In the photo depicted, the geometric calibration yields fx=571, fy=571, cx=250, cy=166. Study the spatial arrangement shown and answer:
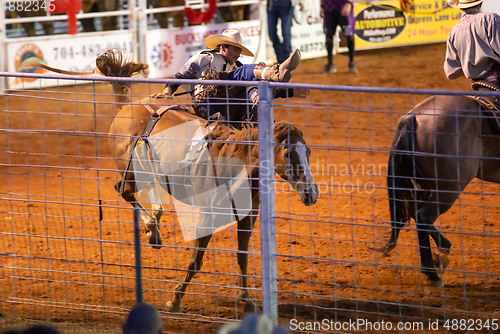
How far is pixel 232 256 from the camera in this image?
458cm

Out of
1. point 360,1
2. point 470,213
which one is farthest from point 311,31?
point 470,213

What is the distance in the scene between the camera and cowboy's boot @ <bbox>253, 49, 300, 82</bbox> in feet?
11.9

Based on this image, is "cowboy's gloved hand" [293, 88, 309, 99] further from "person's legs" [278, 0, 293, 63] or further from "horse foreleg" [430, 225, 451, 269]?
"person's legs" [278, 0, 293, 63]

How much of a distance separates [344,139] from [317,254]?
465 centimetres

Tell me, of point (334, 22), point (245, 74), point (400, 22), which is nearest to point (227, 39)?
point (245, 74)

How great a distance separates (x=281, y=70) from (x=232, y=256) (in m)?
1.62

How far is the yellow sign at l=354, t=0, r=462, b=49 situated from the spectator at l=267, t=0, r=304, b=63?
3018 millimetres

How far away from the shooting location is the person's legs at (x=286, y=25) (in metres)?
14.1

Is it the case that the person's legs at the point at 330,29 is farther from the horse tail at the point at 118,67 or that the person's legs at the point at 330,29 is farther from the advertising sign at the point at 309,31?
the horse tail at the point at 118,67

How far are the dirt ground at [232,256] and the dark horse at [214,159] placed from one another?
0.15 meters

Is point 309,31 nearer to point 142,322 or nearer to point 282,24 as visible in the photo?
point 282,24

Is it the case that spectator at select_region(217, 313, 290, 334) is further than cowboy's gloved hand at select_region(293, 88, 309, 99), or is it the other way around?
cowboy's gloved hand at select_region(293, 88, 309, 99)

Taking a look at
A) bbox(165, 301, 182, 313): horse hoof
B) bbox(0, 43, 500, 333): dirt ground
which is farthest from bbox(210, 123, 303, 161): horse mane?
bbox(165, 301, 182, 313): horse hoof

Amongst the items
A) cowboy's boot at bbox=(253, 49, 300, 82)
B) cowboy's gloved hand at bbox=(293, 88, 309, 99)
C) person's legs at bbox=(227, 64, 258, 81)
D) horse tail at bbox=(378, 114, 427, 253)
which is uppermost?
cowboy's boot at bbox=(253, 49, 300, 82)
